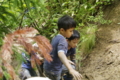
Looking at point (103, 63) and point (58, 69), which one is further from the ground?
point (58, 69)

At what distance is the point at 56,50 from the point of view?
2.24m

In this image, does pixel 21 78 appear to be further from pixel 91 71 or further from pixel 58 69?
pixel 91 71

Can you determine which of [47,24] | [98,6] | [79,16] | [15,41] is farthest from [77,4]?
[15,41]

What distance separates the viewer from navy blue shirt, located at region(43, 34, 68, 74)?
2.09 metres

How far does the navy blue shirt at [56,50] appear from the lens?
2090mm

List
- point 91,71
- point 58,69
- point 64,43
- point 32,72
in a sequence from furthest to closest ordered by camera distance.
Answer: point 91,71 < point 32,72 < point 58,69 < point 64,43

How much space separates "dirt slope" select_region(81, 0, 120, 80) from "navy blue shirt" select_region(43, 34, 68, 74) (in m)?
1.02

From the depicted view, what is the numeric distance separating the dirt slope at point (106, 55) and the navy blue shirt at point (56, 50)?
102 cm

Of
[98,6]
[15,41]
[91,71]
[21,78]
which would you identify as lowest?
[91,71]

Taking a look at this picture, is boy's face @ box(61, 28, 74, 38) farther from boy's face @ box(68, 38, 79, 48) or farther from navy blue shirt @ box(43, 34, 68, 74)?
boy's face @ box(68, 38, 79, 48)

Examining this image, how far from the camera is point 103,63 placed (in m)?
3.34

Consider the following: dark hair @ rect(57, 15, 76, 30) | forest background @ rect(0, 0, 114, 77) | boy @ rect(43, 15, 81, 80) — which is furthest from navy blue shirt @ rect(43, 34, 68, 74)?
forest background @ rect(0, 0, 114, 77)

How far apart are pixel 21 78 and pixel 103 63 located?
1539 millimetres

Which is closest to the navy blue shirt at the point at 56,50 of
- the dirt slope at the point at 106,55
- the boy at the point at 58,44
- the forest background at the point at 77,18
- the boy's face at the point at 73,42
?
the boy at the point at 58,44
